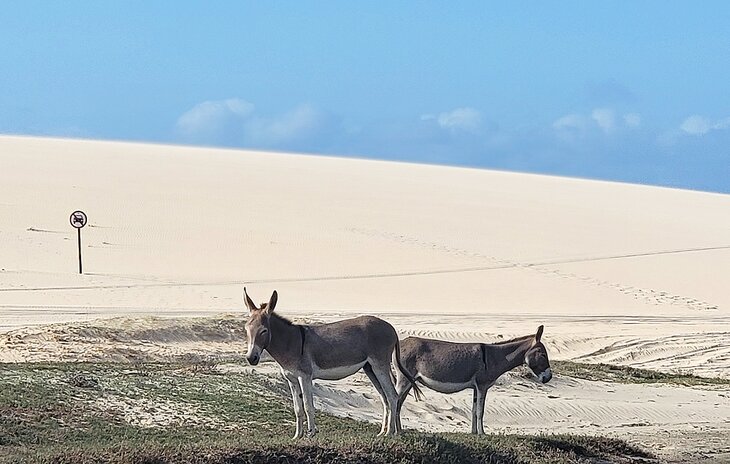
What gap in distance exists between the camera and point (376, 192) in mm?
67938

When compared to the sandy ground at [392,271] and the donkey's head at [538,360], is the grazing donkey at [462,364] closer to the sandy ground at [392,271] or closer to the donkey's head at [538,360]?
the donkey's head at [538,360]

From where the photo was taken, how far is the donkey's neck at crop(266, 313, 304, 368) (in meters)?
12.4

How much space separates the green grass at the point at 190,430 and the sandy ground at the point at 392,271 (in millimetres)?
1730

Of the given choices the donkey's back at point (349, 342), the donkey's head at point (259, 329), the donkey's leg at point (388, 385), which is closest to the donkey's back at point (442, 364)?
the donkey's back at point (349, 342)

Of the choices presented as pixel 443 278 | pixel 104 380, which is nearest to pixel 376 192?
pixel 443 278

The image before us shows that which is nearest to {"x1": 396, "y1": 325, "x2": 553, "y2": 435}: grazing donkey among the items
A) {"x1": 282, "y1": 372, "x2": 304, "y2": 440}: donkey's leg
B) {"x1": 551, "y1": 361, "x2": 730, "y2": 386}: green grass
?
{"x1": 282, "y1": 372, "x2": 304, "y2": 440}: donkey's leg

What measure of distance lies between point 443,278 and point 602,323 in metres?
9.35

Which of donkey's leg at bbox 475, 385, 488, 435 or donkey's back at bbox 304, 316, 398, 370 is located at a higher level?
donkey's back at bbox 304, 316, 398, 370

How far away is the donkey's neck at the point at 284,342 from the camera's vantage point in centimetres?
1236

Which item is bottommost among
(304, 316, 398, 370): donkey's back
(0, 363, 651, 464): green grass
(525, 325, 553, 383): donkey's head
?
(0, 363, 651, 464): green grass

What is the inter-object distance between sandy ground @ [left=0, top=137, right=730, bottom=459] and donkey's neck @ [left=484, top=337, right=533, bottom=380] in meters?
2.55

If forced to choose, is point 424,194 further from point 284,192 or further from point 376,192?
point 284,192

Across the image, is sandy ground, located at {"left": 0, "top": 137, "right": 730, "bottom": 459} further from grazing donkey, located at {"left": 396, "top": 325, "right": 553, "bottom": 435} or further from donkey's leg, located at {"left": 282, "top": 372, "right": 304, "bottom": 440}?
donkey's leg, located at {"left": 282, "top": 372, "right": 304, "bottom": 440}

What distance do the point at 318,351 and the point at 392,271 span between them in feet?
98.1
